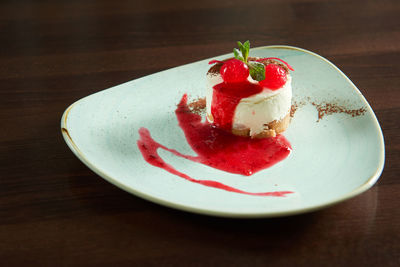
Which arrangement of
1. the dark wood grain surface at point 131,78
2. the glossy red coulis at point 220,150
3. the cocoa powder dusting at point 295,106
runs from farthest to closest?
the cocoa powder dusting at point 295,106
the glossy red coulis at point 220,150
the dark wood grain surface at point 131,78

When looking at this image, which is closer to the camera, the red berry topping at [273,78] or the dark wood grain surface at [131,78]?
the dark wood grain surface at [131,78]

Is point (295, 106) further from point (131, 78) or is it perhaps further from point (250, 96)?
point (131, 78)

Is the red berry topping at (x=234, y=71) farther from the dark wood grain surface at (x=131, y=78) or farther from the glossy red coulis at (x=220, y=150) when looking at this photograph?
the dark wood grain surface at (x=131, y=78)

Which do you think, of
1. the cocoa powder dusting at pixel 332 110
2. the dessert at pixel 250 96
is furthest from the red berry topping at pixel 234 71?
the cocoa powder dusting at pixel 332 110

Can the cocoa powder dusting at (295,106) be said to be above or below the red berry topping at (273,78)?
below

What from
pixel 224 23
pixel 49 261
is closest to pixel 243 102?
pixel 49 261

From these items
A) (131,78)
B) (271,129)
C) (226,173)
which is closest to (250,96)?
(271,129)

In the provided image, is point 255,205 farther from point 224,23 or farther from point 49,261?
point 224,23
